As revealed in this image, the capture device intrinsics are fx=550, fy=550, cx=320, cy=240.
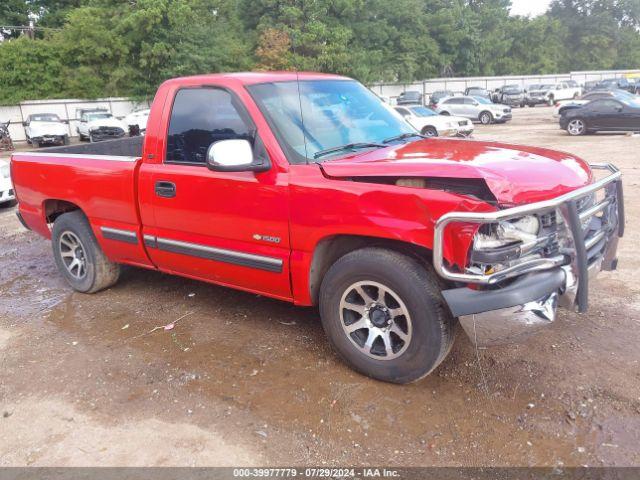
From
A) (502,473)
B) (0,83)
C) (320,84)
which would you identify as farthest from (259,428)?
(0,83)

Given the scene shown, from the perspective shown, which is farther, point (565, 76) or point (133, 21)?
point (565, 76)

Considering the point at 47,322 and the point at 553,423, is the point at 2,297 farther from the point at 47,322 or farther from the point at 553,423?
the point at 553,423

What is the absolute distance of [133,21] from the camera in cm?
3434

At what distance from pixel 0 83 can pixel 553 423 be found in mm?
36299

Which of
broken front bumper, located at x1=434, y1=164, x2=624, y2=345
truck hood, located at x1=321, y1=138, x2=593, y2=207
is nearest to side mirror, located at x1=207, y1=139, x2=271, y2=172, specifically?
truck hood, located at x1=321, y1=138, x2=593, y2=207

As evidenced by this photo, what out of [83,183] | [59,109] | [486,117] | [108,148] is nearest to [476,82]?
[486,117]

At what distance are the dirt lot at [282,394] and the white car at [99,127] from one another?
21836 millimetres

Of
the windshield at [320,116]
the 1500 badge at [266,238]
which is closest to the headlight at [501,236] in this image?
the windshield at [320,116]

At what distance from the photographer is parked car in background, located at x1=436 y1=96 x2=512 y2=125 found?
27625 millimetres

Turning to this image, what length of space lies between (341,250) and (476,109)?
26708mm

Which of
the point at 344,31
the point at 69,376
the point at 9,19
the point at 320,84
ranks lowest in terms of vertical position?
the point at 69,376

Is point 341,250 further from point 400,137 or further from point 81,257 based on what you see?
point 81,257

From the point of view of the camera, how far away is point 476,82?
185 feet

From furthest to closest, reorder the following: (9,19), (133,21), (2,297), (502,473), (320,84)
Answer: (9,19)
(133,21)
(2,297)
(320,84)
(502,473)
